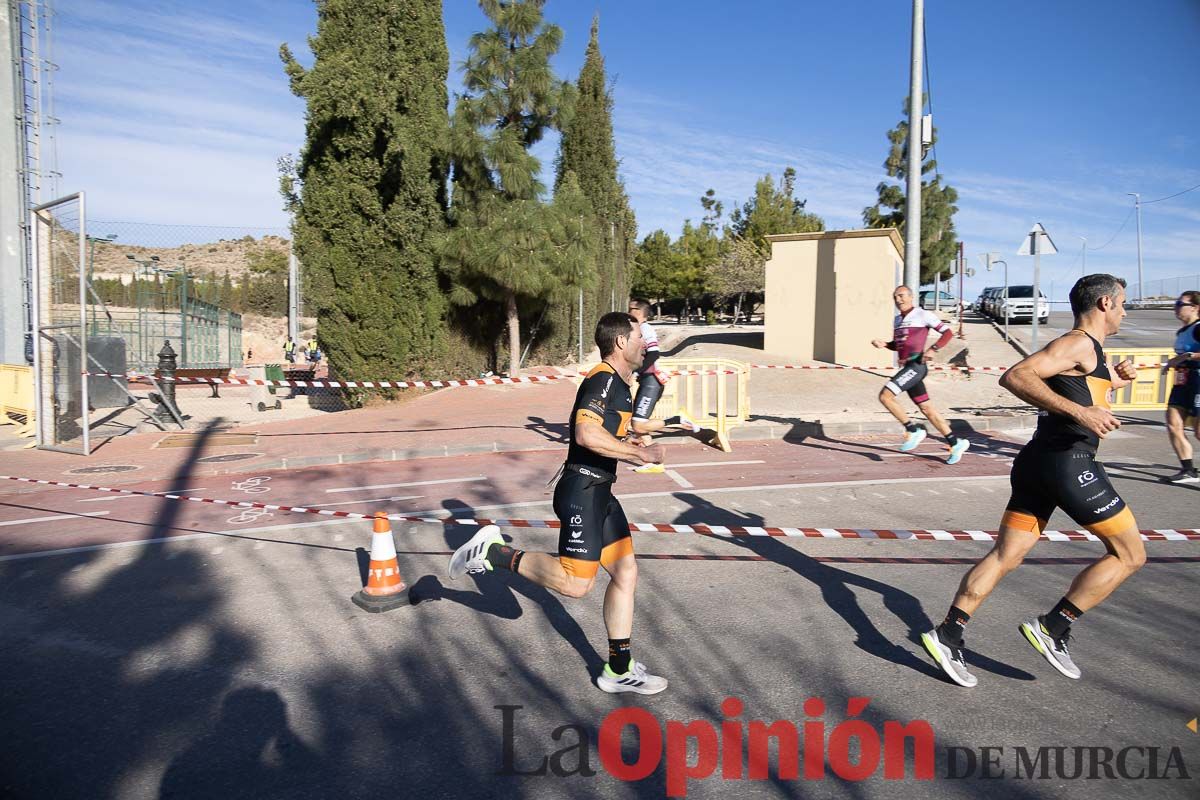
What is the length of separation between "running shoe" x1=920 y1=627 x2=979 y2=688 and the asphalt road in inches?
2.9

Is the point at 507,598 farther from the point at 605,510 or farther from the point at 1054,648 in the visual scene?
the point at 1054,648

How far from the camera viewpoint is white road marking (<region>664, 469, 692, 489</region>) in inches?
352

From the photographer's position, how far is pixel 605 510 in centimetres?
408

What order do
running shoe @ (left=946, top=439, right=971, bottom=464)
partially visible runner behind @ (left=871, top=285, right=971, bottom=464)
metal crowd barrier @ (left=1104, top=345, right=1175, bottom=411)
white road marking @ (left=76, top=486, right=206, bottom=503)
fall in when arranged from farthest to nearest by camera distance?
metal crowd barrier @ (left=1104, top=345, right=1175, bottom=411) → running shoe @ (left=946, top=439, right=971, bottom=464) → partially visible runner behind @ (left=871, top=285, right=971, bottom=464) → white road marking @ (left=76, top=486, right=206, bottom=503)

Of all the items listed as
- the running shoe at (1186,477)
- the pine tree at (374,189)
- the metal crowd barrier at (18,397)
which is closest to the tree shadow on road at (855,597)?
the running shoe at (1186,477)

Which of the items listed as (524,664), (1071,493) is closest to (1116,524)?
(1071,493)

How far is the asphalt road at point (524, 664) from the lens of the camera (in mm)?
3283

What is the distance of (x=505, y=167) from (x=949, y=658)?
1717 centimetres

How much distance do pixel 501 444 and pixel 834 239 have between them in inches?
573

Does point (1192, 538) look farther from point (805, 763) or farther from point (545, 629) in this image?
point (545, 629)

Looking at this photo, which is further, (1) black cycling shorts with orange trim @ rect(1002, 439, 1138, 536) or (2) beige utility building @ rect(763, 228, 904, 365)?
(2) beige utility building @ rect(763, 228, 904, 365)

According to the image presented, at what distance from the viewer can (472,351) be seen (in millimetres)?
21000

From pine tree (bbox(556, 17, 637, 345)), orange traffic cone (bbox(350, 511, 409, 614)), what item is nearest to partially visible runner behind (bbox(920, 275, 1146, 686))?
orange traffic cone (bbox(350, 511, 409, 614))

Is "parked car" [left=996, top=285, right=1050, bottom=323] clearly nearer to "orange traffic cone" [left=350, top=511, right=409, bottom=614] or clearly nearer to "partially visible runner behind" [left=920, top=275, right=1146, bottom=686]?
"partially visible runner behind" [left=920, top=275, right=1146, bottom=686]
